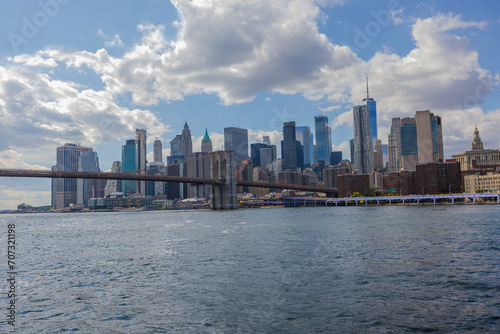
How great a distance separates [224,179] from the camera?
132m

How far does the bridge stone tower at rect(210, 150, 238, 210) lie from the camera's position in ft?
429

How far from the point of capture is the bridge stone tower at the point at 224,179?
130750 millimetres

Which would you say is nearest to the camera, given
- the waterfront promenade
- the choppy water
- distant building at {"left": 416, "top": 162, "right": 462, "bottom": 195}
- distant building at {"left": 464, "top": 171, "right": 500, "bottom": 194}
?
the choppy water

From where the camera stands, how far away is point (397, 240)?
32875 mm

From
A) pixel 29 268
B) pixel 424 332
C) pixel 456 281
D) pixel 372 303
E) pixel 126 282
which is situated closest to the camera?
pixel 424 332

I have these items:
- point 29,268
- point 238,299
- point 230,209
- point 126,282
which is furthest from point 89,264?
point 230,209

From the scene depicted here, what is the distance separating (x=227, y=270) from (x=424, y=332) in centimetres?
1185

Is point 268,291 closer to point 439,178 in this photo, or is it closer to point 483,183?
point 439,178

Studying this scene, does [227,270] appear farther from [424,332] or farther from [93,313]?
[424,332]

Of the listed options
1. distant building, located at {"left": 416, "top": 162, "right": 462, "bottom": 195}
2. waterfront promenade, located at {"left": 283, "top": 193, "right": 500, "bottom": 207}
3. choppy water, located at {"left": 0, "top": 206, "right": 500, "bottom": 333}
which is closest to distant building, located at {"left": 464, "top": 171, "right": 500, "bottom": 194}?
distant building, located at {"left": 416, "top": 162, "right": 462, "bottom": 195}

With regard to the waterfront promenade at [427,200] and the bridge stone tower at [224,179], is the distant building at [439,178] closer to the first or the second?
the waterfront promenade at [427,200]

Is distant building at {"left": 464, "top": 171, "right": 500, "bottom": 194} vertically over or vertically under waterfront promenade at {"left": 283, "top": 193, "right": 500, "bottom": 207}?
over

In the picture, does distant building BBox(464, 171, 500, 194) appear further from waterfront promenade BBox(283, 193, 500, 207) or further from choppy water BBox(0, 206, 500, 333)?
choppy water BBox(0, 206, 500, 333)

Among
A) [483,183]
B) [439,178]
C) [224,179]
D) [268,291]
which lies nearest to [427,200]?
[439,178]
